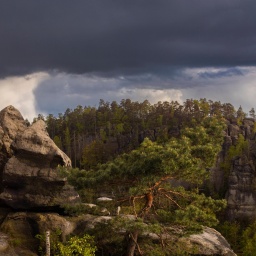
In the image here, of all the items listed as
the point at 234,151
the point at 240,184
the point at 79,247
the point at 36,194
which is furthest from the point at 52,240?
the point at 234,151

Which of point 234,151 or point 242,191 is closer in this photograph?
point 242,191

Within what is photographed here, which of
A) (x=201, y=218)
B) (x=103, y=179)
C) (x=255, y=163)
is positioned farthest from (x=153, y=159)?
(x=255, y=163)

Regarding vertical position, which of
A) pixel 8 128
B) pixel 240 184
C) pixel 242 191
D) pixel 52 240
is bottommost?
pixel 242 191

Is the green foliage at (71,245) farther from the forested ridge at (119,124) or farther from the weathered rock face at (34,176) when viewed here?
the forested ridge at (119,124)

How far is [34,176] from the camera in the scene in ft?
64.5

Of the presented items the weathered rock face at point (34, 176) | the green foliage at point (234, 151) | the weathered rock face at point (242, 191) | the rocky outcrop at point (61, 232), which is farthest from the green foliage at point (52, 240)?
the green foliage at point (234, 151)

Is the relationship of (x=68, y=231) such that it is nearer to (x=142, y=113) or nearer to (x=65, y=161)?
(x=65, y=161)

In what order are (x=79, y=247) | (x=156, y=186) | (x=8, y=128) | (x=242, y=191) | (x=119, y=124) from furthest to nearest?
(x=119, y=124)
(x=242, y=191)
(x=8, y=128)
(x=156, y=186)
(x=79, y=247)

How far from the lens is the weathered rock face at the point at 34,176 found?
19641 millimetres

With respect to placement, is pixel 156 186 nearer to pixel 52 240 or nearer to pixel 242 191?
pixel 52 240

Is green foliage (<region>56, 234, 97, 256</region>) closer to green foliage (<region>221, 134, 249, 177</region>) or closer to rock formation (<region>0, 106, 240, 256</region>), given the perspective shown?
rock formation (<region>0, 106, 240, 256</region>)

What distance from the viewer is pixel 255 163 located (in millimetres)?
59188

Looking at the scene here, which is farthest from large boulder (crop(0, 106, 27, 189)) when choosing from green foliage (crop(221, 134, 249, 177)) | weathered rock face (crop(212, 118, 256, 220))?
green foliage (crop(221, 134, 249, 177))

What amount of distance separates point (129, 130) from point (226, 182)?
28.5 metres
